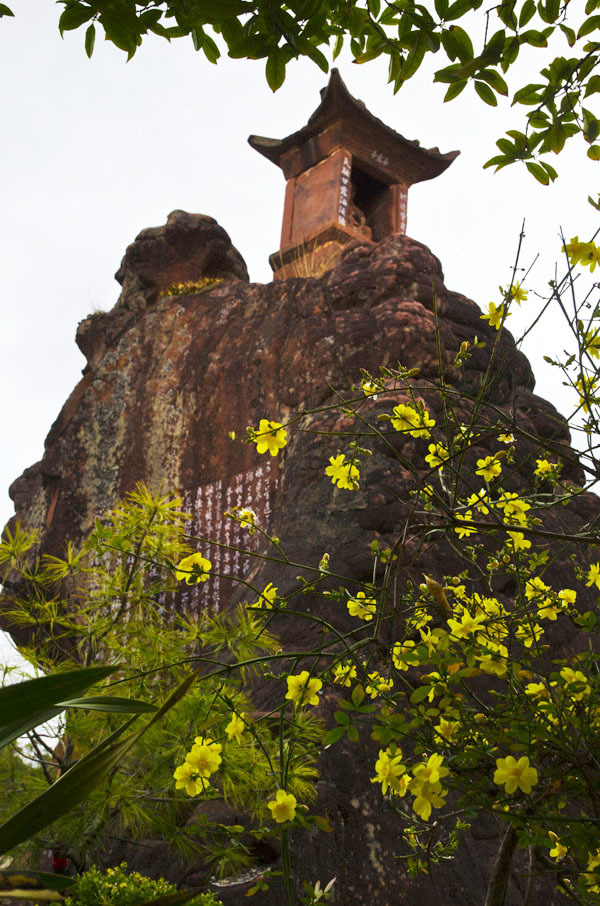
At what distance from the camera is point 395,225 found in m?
10.2

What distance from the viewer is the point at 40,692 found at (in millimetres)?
1034

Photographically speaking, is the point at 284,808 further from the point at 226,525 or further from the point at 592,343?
the point at 226,525

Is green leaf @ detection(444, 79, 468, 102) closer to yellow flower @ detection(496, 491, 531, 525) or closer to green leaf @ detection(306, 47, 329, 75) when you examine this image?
green leaf @ detection(306, 47, 329, 75)

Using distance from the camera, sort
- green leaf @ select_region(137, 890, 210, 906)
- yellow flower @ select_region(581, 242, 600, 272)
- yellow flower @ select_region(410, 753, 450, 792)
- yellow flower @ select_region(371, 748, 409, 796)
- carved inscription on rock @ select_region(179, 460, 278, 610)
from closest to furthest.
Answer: green leaf @ select_region(137, 890, 210, 906)
yellow flower @ select_region(410, 753, 450, 792)
yellow flower @ select_region(371, 748, 409, 796)
yellow flower @ select_region(581, 242, 600, 272)
carved inscription on rock @ select_region(179, 460, 278, 610)

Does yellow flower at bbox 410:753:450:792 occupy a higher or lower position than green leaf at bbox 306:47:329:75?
lower

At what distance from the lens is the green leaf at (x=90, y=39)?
142 centimetres

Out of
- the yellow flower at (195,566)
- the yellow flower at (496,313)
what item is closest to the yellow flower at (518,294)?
the yellow flower at (496,313)

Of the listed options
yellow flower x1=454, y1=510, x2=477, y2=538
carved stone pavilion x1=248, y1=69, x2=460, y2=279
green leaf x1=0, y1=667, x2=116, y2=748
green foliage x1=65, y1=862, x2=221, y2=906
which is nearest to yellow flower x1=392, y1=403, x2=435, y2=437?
yellow flower x1=454, y1=510, x2=477, y2=538

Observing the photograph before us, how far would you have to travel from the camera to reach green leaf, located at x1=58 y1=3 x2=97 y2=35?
1.36m

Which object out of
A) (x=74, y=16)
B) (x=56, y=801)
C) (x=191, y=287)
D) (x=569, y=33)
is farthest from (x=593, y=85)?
(x=191, y=287)

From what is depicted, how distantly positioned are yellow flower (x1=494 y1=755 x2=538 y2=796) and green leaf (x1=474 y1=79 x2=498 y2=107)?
121 cm

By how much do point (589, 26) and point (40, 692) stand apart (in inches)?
61.3

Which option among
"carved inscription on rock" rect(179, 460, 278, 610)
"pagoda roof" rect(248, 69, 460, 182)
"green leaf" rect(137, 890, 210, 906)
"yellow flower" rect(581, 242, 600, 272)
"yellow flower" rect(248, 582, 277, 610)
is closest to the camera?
"green leaf" rect(137, 890, 210, 906)

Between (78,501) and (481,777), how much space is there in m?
5.99
